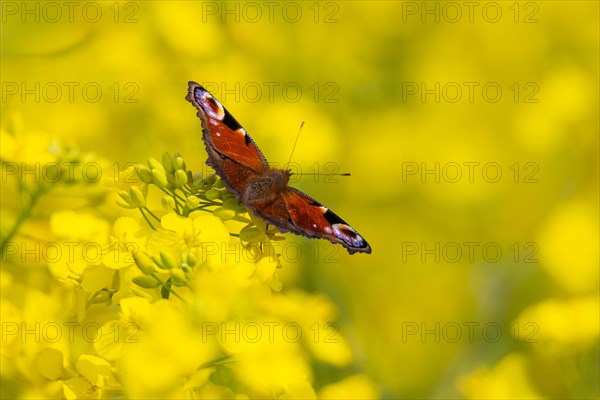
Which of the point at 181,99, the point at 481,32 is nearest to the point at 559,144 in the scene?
the point at 481,32

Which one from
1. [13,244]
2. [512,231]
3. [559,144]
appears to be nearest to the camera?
[13,244]

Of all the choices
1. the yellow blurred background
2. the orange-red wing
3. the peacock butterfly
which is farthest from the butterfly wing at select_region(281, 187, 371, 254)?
the yellow blurred background

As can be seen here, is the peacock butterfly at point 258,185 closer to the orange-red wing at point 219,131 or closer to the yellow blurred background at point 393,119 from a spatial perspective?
the orange-red wing at point 219,131

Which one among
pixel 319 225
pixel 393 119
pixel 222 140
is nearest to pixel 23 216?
pixel 222 140

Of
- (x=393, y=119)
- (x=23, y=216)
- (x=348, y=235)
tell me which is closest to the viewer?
(x=348, y=235)

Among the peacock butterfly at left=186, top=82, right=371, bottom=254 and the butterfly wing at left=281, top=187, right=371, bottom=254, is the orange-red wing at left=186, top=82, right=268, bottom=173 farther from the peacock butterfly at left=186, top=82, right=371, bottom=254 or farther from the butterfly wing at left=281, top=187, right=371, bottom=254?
the butterfly wing at left=281, top=187, right=371, bottom=254

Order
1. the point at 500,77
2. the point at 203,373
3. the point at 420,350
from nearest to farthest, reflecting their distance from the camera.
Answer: the point at 203,373, the point at 420,350, the point at 500,77

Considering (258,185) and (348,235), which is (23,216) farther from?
(348,235)

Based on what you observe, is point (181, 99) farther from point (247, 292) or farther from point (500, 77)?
point (247, 292)
